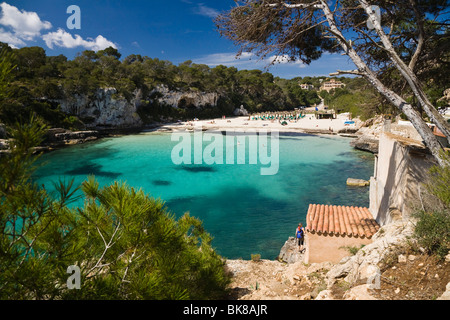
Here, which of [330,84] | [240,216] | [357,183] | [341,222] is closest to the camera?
[341,222]

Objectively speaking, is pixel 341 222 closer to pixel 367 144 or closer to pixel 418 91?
pixel 418 91

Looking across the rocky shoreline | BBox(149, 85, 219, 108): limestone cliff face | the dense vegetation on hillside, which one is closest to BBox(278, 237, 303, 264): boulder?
the rocky shoreline

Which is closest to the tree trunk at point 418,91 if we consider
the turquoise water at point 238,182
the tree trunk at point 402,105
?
the tree trunk at point 402,105

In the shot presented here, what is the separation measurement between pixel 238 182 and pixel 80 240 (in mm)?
17022

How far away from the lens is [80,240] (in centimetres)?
243

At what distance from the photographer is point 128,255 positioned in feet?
8.82

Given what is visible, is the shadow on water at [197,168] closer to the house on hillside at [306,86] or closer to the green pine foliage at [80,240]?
the green pine foliage at [80,240]

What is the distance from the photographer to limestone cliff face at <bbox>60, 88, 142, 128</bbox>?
3819cm

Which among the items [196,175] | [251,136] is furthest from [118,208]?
[251,136]

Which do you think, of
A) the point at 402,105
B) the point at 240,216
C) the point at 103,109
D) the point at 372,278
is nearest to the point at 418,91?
the point at 402,105

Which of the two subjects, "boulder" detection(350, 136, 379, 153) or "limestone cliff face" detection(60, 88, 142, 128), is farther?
"limestone cliff face" detection(60, 88, 142, 128)

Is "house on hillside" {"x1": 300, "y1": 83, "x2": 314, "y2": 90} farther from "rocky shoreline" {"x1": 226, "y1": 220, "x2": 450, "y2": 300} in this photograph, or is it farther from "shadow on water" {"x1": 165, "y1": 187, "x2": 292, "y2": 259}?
"rocky shoreline" {"x1": 226, "y1": 220, "x2": 450, "y2": 300}

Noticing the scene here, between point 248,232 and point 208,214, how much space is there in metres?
2.99

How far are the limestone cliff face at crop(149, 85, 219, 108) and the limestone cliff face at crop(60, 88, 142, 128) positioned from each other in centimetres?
777
